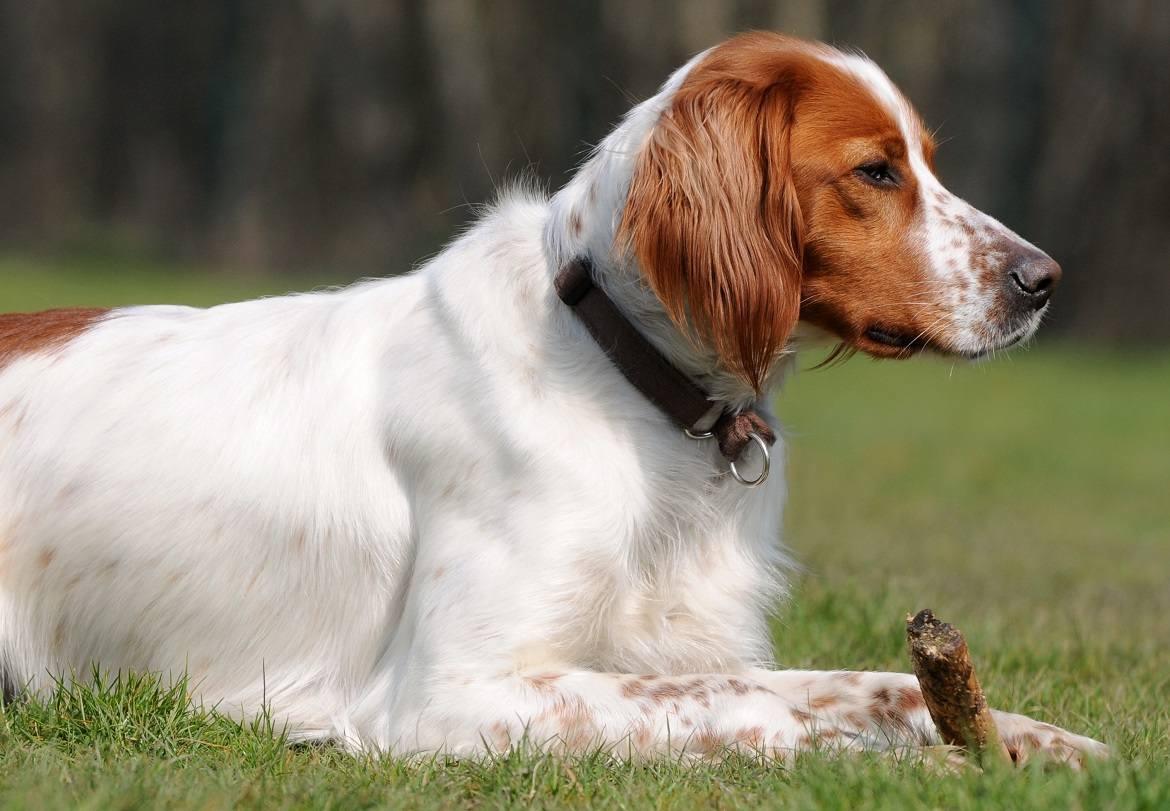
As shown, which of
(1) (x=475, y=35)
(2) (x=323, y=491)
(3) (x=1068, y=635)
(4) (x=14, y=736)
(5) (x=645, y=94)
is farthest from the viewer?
(1) (x=475, y=35)

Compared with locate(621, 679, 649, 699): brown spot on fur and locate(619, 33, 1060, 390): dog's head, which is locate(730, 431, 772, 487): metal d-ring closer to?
locate(619, 33, 1060, 390): dog's head

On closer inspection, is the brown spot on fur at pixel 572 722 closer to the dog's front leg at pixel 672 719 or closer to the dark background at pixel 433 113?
the dog's front leg at pixel 672 719

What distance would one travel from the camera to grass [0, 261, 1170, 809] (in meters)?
2.97

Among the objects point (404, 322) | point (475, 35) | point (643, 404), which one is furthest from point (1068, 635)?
point (475, 35)

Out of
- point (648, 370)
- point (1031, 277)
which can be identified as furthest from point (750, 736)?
point (1031, 277)

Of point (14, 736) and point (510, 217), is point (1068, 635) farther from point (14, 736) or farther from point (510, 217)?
point (14, 736)

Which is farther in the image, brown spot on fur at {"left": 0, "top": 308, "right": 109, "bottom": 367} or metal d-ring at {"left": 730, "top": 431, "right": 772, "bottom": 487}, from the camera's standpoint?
brown spot on fur at {"left": 0, "top": 308, "right": 109, "bottom": 367}

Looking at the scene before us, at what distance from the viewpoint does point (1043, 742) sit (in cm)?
337

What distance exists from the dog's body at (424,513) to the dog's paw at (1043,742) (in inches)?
1.3

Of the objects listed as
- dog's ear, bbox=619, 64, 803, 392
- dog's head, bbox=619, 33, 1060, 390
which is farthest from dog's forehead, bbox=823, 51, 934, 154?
dog's ear, bbox=619, 64, 803, 392

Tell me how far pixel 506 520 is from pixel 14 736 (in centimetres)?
117

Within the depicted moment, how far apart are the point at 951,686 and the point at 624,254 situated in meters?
1.21

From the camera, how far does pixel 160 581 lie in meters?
3.84

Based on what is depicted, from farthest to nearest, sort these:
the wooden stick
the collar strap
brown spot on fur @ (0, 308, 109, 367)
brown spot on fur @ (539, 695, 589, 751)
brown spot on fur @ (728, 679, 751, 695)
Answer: brown spot on fur @ (0, 308, 109, 367)
the collar strap
brown spot on fur @ (728, 679, 751, 695)
brown spot on fur @ (539, 695, 589, 751)
the wooden stick
